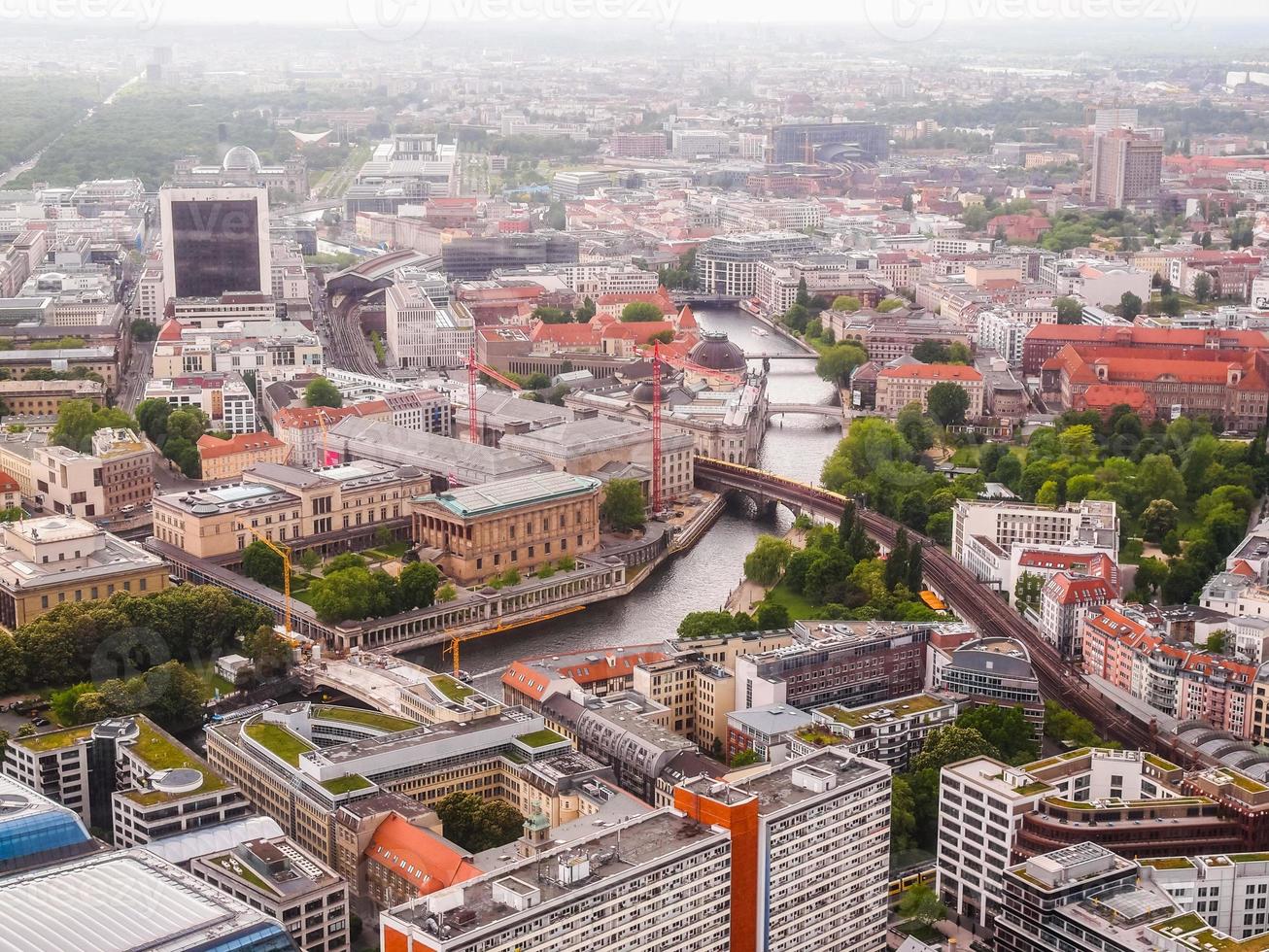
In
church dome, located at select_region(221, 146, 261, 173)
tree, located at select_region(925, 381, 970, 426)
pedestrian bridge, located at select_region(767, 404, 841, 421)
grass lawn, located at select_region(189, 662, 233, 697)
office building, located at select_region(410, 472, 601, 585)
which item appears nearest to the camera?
grass lawn, located at select_region(189, 662, 233, 697)

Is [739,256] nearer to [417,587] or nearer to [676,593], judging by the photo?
[676,593]

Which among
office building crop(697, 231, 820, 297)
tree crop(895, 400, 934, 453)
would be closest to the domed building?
office building crop(697, 231, 820, 297)

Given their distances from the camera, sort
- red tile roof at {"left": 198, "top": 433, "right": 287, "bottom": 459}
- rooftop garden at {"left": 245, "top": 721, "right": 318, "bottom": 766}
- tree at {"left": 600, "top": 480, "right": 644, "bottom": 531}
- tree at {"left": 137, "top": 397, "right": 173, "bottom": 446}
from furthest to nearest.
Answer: tree at {"left": 137, "top": 397, "right": 173, "bottom": 446}, red tile roof at {"left": 198, "top": 433, "right": 287, "bottom": 459}, tree at {"left": 600, "top": 480, "right": 644, "bottom": 531}, rooftop garden at {"left": 245, "top": 721, "right": 318, "bottom": 766}

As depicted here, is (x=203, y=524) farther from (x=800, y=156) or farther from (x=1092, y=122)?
(x=1092, y=122)

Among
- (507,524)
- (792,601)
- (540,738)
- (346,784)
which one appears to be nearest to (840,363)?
(507,524)

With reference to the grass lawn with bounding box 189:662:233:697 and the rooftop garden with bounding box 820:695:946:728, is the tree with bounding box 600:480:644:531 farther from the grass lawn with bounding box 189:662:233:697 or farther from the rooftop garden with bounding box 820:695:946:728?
the rooftop garden with bounding box 820:695:946:728

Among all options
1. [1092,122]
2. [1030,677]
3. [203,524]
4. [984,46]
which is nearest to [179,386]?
[203,524]

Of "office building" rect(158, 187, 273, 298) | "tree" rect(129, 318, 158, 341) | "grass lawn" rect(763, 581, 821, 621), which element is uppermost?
"office building" rect(158, 187, 273, 298)
